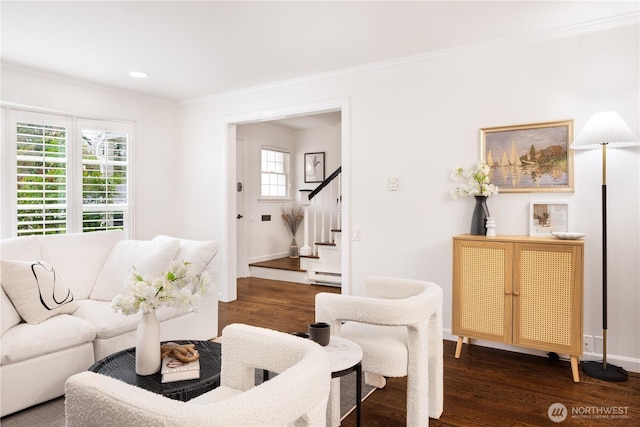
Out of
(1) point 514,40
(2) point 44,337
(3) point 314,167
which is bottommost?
(2) point 44,337

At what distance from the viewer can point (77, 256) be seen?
10.5ft

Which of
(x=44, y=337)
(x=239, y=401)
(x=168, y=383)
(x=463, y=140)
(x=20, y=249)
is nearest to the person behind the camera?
(x=239, y=401)

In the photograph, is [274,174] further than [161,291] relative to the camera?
Yes

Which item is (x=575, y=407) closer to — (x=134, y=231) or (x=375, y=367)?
(x=375, y=367)

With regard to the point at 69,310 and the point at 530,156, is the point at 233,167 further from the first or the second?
the point at 530,156

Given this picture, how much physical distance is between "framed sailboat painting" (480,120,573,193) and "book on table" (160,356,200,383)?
2598 millimetres

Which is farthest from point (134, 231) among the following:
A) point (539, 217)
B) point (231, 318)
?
point (539, 217)

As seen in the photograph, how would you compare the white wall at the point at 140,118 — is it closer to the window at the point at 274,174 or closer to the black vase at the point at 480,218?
the window at the point at 274,174

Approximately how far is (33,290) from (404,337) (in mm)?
2268

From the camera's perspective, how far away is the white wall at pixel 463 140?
2869 mm

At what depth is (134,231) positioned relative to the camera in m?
4.84

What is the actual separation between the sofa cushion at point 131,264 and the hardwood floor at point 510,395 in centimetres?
178

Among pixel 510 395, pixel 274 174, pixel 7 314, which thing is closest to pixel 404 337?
pixel 510 395

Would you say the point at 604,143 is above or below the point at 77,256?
above
